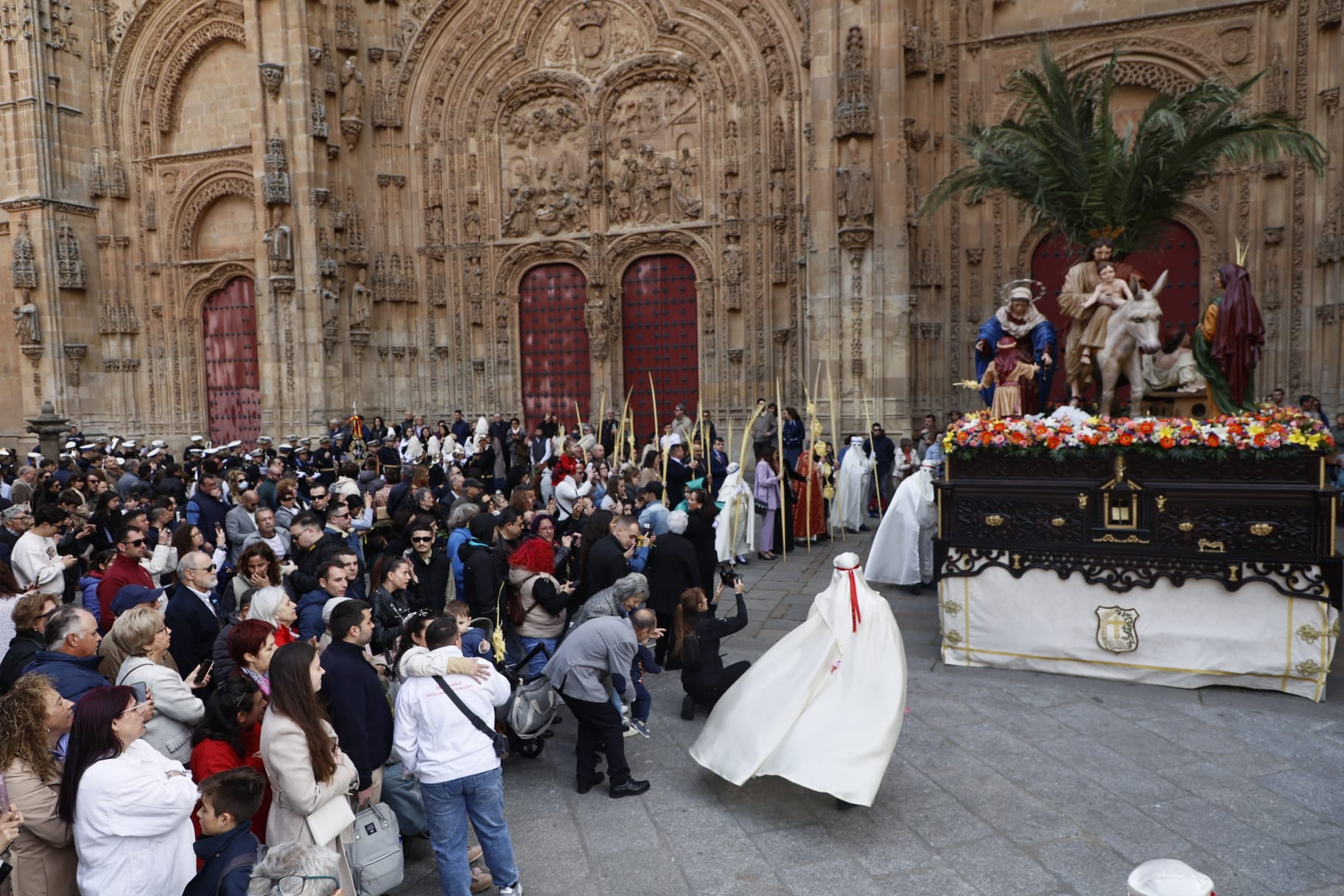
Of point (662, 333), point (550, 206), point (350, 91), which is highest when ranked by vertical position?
point (350, 91)

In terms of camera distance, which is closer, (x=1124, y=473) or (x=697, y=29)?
(x=1124, y=473)

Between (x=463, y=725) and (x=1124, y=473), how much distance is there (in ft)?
19.2

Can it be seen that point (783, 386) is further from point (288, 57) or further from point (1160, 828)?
point (1160, 828)

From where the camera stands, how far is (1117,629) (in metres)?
7.33

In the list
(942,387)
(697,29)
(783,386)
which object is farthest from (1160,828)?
(697,29)

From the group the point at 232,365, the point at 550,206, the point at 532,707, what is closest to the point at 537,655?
the point at 532,707

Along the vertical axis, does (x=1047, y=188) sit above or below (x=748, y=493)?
above

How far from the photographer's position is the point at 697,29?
2011 centimetres

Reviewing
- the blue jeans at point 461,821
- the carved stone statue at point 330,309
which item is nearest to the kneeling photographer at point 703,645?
the blue jeans at point 461,821

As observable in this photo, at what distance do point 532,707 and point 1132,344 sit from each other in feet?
21.7

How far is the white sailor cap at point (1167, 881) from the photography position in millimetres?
2107

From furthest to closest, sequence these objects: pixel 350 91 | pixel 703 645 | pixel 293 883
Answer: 1. pixel 350 91
2. pixel 703 645
3. pixel 293 883

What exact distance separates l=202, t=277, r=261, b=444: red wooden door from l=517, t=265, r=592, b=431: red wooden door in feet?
23.7

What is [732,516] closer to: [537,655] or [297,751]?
[537,655]
